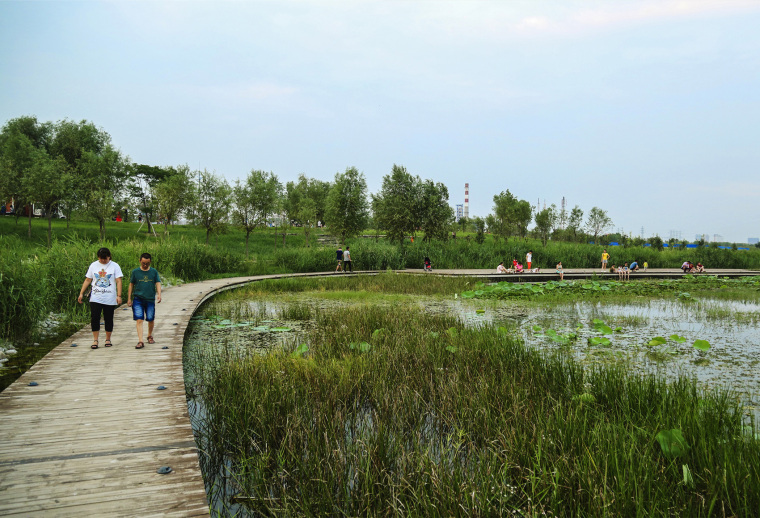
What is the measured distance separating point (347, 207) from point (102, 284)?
105ft

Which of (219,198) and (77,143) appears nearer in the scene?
(219,198)

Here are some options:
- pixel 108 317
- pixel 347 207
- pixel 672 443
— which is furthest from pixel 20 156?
pixel 672 443

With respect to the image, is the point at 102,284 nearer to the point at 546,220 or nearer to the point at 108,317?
the point at 108,317

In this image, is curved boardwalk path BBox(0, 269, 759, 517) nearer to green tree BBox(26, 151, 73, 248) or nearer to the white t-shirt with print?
the white t-shirt with print

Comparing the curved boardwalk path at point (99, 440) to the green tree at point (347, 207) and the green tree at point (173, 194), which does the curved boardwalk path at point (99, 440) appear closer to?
the green tree at point (347, 207)

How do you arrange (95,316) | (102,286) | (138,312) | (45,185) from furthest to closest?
(45,185)
(138,312)
(95,316)
(102,286)

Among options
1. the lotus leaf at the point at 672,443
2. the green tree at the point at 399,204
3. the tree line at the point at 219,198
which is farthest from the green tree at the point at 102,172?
the lotus leaf at the point at 672,443

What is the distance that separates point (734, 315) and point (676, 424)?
406 inches

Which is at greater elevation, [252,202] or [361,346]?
[252,202]

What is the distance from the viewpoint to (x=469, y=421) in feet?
14.0

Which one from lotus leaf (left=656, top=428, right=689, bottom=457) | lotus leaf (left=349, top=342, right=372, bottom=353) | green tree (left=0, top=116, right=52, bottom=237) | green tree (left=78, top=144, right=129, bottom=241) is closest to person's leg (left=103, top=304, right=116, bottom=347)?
lotus leaf (left=349, top=342, right=372, bottom=353)

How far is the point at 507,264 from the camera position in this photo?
92.3 ft

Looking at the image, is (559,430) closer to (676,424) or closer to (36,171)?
(676,424)

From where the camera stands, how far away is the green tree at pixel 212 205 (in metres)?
34.1
